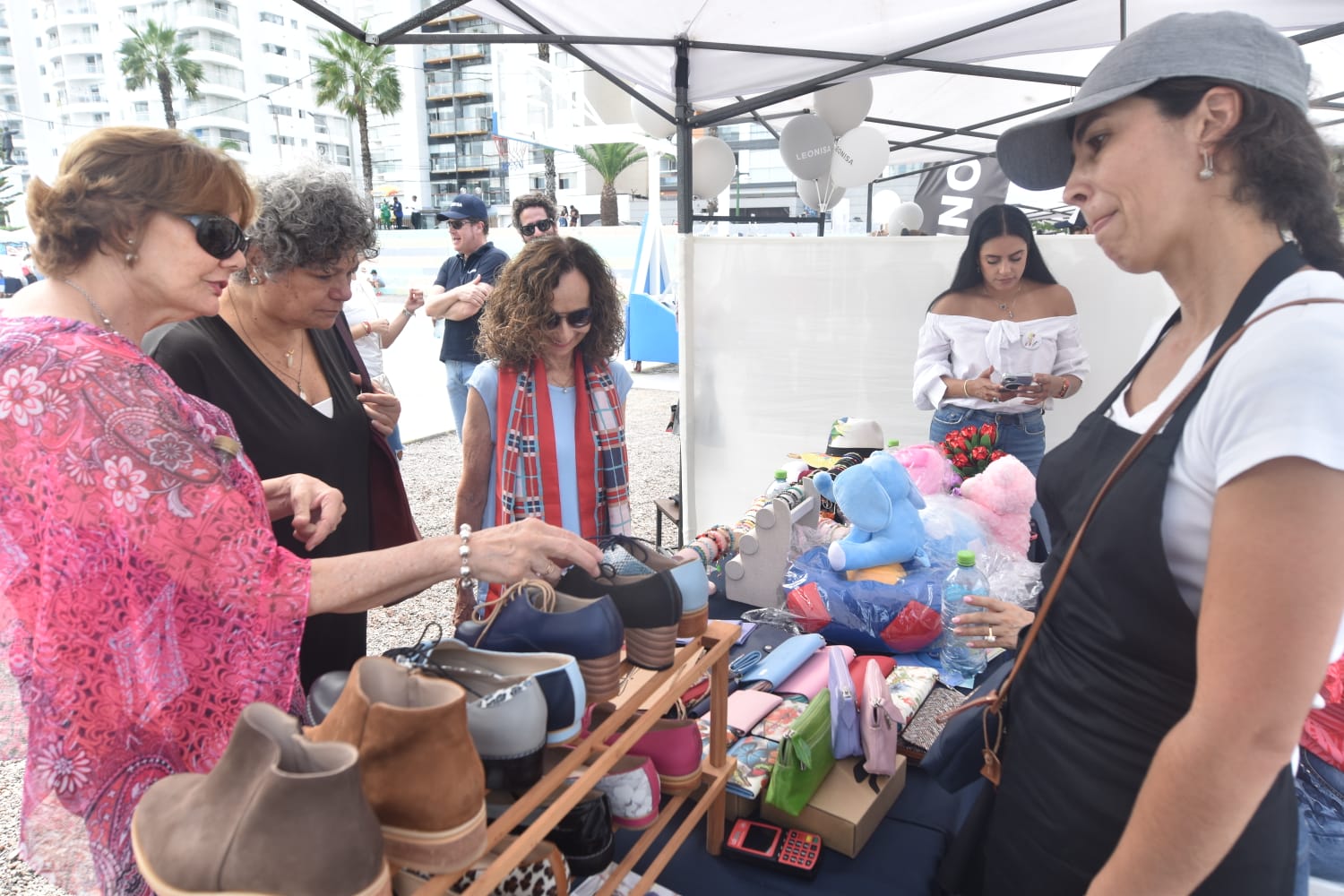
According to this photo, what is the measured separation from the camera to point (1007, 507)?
2.58 m

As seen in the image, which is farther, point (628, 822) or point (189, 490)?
point (628, 822)

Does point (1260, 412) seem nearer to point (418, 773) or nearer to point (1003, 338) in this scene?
point (418, 773)

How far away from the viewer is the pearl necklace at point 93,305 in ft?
3.68

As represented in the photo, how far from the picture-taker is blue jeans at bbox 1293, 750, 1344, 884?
144cm

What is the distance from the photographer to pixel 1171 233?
90 cm

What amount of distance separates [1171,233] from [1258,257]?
9 centimetres

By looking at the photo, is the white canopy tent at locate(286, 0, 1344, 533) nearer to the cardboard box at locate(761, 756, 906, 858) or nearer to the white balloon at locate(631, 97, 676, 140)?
the white balloon at locate(631, 97, 676, 140)

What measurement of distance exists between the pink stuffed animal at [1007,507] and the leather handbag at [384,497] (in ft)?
5.96

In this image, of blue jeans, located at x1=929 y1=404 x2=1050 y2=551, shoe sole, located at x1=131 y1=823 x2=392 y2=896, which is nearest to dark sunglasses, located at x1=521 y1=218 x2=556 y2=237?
blue jeans, located at x1=929 y1=404 x2=1050 y2=551

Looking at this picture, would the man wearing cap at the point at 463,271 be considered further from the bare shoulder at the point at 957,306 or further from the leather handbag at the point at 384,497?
the leather handbag at the point at 384,497

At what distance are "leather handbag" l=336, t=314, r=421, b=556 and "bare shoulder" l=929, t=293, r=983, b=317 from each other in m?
2.58

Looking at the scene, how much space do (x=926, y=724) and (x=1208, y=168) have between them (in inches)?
53.8

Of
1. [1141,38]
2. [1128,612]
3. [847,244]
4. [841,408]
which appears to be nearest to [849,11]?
[847,244]

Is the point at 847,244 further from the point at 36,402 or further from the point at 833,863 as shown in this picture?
the point at 36,402
